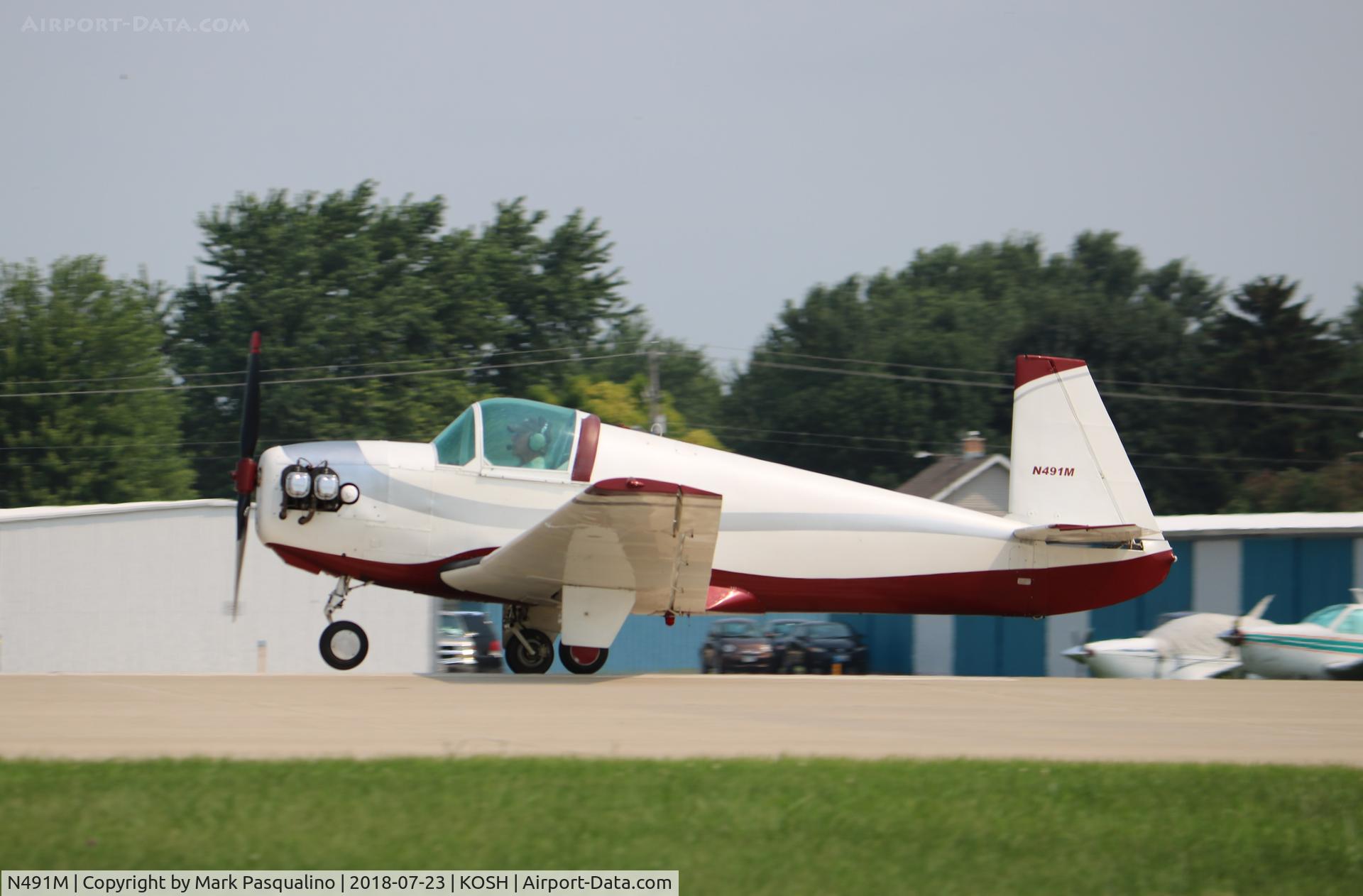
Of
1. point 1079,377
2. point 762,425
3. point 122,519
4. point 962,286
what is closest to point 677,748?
point 1079,377

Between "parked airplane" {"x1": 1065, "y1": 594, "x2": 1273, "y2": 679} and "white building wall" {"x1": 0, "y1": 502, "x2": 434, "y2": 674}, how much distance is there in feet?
42.8

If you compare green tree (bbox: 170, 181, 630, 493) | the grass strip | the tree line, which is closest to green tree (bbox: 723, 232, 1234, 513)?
the tree line

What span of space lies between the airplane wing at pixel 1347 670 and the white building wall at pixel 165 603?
1621cm

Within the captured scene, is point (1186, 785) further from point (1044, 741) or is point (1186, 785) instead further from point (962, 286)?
point (962, 286)

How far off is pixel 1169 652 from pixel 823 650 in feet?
31.7

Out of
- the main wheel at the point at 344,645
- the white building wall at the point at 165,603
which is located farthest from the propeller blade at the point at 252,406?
the white building wall at the point at 165,603

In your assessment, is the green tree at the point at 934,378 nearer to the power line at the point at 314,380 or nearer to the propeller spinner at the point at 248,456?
the power line at the point at 314,380

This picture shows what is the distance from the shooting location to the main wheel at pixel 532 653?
12078mm

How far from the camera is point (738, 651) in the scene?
25781 millimetres

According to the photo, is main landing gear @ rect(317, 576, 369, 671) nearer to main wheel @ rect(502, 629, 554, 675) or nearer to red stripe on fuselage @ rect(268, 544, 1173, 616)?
red stripe on fuselage @ rect(268, 544, 1173, 616)

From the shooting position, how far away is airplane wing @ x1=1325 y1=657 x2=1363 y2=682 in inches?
575

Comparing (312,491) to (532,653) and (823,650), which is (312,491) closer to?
(532,653)

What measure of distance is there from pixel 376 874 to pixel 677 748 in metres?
2.70

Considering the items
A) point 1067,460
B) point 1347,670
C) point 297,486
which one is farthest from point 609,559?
point 1347,670
